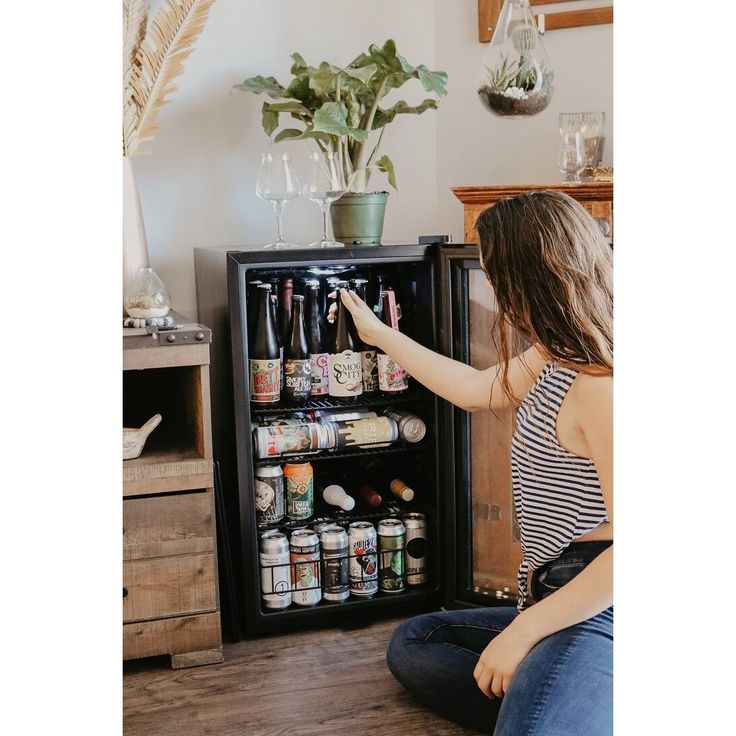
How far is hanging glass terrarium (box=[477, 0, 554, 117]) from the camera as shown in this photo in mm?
2305

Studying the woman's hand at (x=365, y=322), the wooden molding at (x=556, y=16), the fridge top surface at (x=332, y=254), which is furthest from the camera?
the wooden molding at (x=556, y=16)

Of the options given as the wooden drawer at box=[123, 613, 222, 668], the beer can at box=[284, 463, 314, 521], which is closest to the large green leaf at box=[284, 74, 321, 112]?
the beer can at box=[284, 463, 314, 521]

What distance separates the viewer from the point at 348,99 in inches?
92.4

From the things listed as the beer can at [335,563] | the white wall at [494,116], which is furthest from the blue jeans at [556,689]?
the white wall at [494,116]

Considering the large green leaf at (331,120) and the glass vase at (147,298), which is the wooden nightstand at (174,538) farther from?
the large green leaf at (331,120)

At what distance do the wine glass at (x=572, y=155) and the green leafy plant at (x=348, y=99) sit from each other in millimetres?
331

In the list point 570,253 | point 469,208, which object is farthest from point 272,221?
point 570,253

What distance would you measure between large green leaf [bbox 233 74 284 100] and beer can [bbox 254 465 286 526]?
3.13ft

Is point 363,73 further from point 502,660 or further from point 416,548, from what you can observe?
point 502,660

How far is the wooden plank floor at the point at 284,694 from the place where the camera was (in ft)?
6.33

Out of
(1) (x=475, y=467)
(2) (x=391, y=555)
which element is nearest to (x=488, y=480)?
(1) (x=475, y=467)

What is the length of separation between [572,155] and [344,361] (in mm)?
760

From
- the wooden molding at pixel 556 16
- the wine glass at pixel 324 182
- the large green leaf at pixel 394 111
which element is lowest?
the wine glass at pixel 324 182

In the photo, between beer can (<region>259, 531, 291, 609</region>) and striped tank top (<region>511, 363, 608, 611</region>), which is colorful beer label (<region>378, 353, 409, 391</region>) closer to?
beer can (<region>259, 531, 291, 609</region>)
